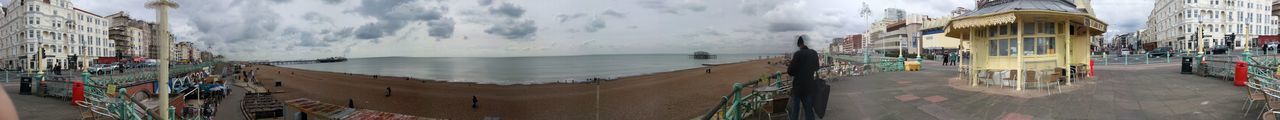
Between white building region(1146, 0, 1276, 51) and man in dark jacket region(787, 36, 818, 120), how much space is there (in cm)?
4623

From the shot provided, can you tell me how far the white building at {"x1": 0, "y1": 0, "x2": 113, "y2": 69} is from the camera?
1045 centimetres

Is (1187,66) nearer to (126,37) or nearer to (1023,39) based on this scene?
(1023,39)

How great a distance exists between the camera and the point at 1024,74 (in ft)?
18.2

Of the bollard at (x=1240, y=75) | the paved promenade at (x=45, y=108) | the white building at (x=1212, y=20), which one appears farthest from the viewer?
the white building at (x=1212, y=20)

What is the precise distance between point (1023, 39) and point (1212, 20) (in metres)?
47.2

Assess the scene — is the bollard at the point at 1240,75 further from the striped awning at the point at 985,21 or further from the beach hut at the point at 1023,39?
the striped awning at the point at 985,21

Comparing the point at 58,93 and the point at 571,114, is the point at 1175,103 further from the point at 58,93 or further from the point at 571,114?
the point at 58,93

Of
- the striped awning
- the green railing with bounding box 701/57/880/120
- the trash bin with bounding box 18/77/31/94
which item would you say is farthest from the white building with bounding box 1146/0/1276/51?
the trash bin with bounding box 18/77/31/94

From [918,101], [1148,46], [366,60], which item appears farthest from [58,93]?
[1148,46]

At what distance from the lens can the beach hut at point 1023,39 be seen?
18.2 feet

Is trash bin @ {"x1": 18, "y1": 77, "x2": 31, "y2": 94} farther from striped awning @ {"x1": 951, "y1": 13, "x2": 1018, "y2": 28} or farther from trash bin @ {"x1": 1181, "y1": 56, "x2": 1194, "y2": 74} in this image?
trash bin @ {"x1": 1181, "y1": 56, "x2": 1194, "y2": 74}

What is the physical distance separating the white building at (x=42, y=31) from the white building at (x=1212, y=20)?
164ft

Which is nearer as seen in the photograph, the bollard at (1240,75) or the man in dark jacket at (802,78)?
the man in dark jacket at (802,78)

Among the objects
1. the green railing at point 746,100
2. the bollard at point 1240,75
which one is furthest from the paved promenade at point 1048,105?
A: the bollard at point 1240,75
